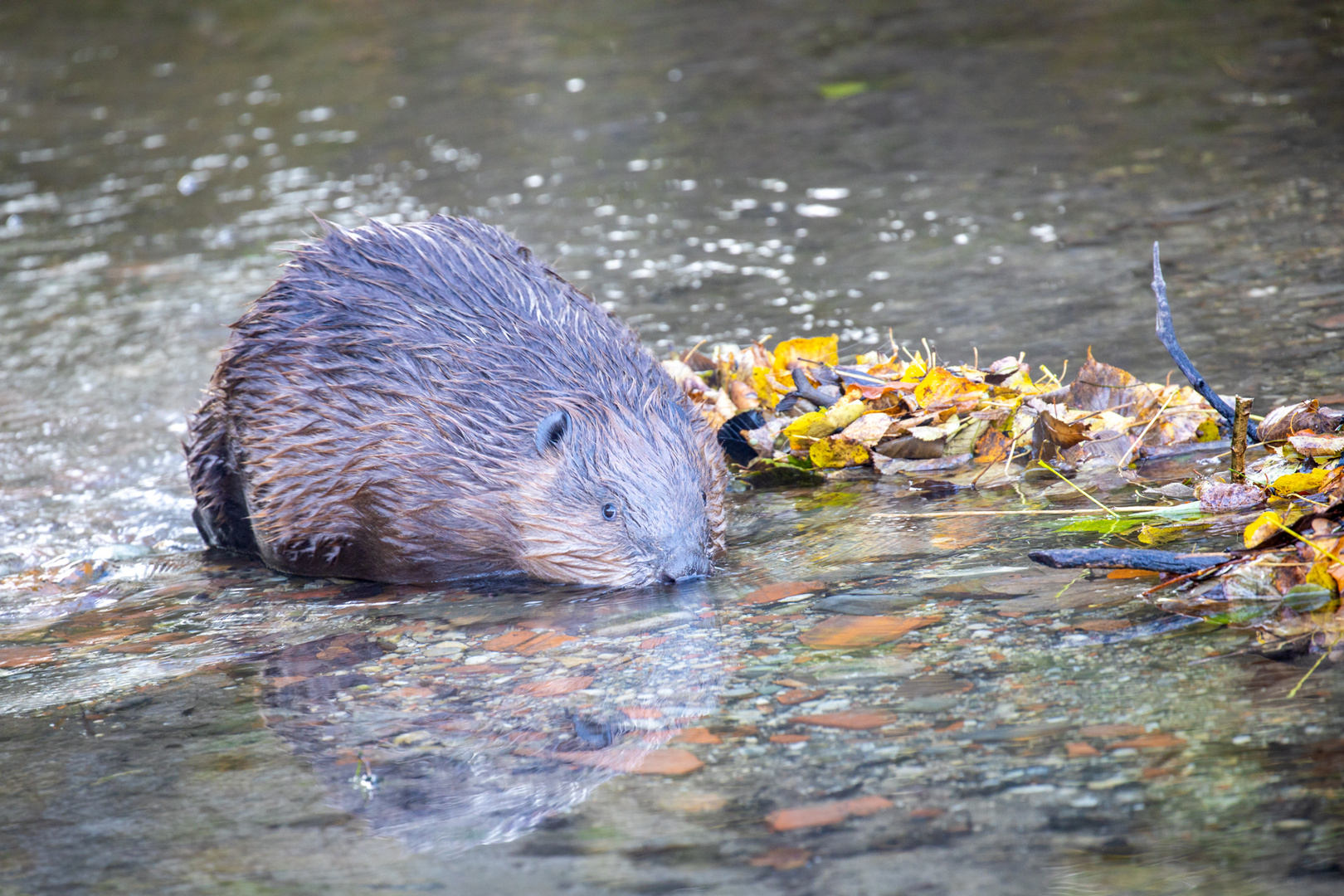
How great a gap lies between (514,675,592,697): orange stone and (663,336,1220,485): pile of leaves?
1582 mm

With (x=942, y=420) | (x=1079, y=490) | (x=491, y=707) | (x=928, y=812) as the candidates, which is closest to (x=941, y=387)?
(x=942, y=420)

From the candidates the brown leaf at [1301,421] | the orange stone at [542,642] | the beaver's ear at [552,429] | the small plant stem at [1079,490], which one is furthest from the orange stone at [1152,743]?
the beaver's ear at [552,429]

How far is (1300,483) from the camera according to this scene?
332cm

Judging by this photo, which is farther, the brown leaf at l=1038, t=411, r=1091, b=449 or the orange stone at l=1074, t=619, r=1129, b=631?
the brown leaf at l=1038, t=411, r=1091, b=449

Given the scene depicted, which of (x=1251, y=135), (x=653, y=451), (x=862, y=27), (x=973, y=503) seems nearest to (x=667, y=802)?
(x=653, y=451)

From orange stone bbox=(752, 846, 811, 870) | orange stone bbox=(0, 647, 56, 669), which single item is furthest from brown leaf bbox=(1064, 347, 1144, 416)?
orange stone bbox=(0, 647, 56, 669)

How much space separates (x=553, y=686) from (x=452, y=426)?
3.71ft

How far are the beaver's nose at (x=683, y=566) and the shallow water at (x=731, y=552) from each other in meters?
0.07

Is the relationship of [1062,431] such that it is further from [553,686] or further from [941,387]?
[553,686]

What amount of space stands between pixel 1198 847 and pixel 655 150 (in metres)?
7.95

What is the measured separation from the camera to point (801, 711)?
2631 millimetres

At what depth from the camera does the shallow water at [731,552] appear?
2.24m

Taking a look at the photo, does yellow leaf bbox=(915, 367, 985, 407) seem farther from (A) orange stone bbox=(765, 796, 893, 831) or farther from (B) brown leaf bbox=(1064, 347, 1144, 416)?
(A) orange stone bbox=(765, 796, 893, 831)

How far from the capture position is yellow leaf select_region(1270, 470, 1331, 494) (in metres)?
3.29
